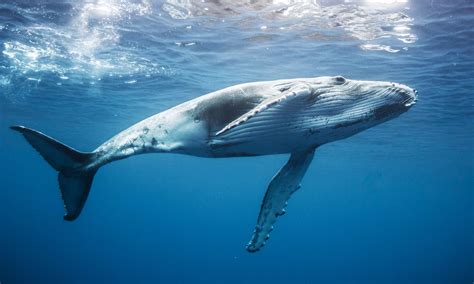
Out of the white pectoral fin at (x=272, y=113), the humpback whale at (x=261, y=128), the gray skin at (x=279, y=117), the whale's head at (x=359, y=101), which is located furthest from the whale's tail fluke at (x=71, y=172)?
the whale's head at (x=359, y=101)

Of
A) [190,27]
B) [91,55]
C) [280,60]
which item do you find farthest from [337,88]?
[91,55]

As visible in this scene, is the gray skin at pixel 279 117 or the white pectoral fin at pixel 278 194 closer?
the gray skin at pixel 279 117

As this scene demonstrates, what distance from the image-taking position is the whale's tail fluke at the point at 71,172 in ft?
18.6

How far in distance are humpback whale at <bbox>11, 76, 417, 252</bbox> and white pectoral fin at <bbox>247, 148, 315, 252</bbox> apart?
0.01 m

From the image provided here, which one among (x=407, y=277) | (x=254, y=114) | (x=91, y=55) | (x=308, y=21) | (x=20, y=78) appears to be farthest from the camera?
(x=407, y=277)

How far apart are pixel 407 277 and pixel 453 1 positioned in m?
54.1

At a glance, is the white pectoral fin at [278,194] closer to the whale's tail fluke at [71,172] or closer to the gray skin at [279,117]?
the gray skin at [279,117]

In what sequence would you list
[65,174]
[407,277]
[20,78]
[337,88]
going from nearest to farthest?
[337,88], [65,174], [20,78], [407,277]

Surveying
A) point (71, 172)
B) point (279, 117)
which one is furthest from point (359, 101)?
point (71, 172)

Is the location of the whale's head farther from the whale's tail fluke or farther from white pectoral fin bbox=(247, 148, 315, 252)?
the whale's tail fluke

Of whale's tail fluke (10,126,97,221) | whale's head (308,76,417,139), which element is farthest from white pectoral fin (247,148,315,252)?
whale's tail fluke (10,126,97,221)

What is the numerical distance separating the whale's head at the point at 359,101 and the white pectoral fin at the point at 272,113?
0.76ft

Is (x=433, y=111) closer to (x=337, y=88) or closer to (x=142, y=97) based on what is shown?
(x=142, y=97)

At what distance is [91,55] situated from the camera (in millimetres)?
18266
